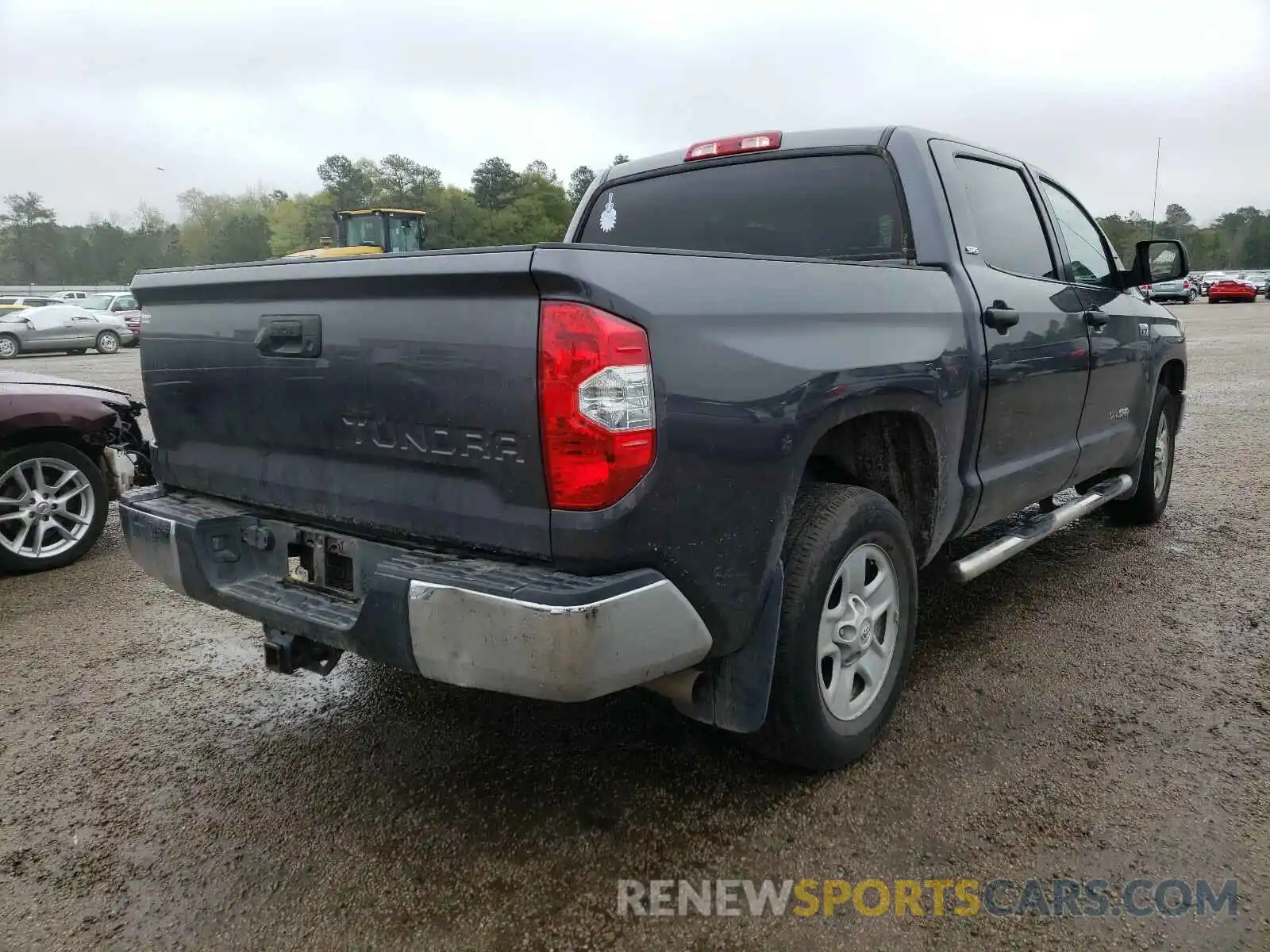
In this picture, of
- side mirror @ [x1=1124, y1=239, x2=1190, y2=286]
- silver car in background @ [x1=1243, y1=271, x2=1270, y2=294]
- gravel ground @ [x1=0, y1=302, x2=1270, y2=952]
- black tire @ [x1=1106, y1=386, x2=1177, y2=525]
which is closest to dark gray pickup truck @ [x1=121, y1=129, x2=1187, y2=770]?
gravel ground @ [x1=0, y1=302, x2=1270, y2=952]

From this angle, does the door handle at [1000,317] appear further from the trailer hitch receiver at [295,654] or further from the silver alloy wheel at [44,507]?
the silver alloy wheel at [44,507]

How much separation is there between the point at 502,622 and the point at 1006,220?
2.90 meters

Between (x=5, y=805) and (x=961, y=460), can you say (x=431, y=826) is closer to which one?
(x=5, y=805)

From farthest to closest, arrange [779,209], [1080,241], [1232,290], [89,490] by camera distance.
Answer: [1232,290] < [89,490] < [1080,241] < [779,209]

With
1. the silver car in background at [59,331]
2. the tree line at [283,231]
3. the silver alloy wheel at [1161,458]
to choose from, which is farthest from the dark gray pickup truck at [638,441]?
the tree line at [283,231]

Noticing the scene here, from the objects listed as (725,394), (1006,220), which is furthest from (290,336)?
(1006,220)

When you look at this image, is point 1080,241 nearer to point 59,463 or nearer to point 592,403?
point 592,403

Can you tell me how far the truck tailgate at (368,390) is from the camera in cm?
217

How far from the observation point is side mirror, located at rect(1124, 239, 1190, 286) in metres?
4.64

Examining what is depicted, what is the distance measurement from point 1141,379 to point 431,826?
4.12 metres

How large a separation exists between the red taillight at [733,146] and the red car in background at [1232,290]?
47582 millimetres

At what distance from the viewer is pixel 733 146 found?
3.83m

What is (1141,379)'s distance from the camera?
16.0 feet

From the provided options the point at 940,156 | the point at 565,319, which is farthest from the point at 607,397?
the point at 940,156
